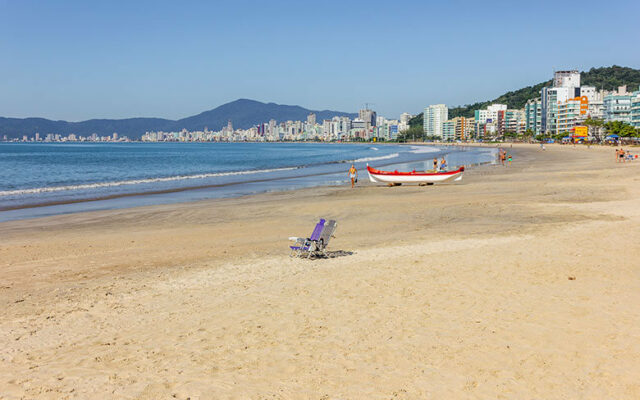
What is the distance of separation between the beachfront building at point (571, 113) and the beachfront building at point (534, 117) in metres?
18.2

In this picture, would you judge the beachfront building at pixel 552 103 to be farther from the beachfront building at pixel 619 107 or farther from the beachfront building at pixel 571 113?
the beachfront building at pixel 619 107

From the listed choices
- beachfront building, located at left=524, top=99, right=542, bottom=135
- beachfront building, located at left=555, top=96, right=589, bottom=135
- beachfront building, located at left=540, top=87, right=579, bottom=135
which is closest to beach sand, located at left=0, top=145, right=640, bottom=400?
beachfront building, located at left=555, top=96, right=589, bottom=135

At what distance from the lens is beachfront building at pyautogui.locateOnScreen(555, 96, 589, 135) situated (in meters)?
157

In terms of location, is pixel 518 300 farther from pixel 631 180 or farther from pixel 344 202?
pixel 631 180

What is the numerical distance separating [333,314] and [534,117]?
20307cm

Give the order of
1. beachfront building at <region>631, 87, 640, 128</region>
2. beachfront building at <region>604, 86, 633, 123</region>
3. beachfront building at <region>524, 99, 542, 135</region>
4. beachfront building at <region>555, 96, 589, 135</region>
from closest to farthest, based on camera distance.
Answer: beachfront building at <region>631, 87, 640, 128</region> < beachfront building at <region>604, 86, 633, 123</region> < beachfront building at <region>555, 96, 589, 135</region> < beachfront building at <region>524, 99, 542, 135</region>

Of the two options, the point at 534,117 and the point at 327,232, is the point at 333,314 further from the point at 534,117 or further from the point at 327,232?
the point at 534,117

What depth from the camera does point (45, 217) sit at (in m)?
19.7

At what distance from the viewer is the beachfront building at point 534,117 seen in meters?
186

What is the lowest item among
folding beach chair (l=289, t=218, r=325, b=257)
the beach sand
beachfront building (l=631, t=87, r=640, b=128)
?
the beach sand

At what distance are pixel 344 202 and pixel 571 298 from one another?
14.4 meters

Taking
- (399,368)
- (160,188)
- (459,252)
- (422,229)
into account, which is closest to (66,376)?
(399,368)

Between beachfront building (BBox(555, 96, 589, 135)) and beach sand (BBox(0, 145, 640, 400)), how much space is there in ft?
529

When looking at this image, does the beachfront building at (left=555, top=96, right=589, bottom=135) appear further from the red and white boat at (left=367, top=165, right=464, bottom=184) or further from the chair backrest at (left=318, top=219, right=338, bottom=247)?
the chair backrest at (left=318, top=219, right=338, bottom=247)
